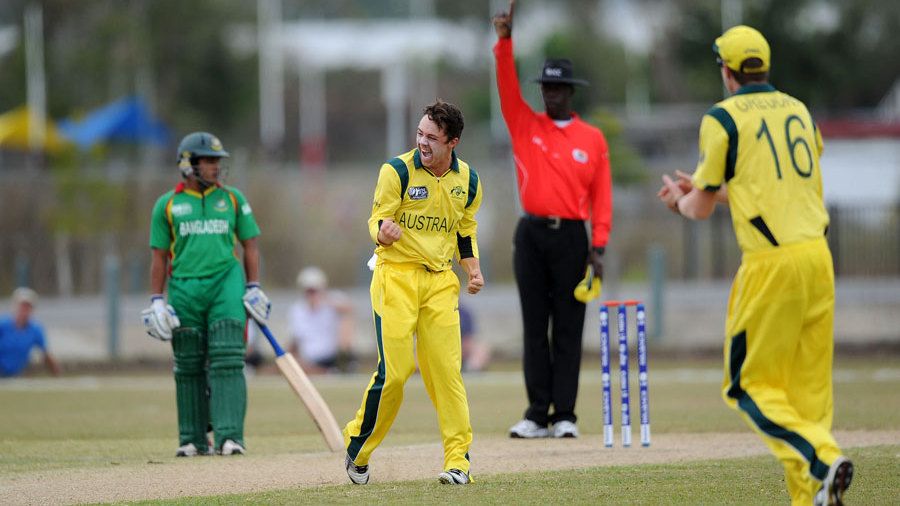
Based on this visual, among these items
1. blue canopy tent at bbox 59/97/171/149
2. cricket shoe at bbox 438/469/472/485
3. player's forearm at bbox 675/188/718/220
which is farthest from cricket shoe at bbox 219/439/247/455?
blue canopy tent at bbox 59/97/171/149

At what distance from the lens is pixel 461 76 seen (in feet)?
206

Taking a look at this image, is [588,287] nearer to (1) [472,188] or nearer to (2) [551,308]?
(2) [551,308]

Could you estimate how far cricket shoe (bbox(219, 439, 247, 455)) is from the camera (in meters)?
10.4

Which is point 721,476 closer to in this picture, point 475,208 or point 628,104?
point 475,208

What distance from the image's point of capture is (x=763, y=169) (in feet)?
23.1

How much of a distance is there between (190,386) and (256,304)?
0.79 metres

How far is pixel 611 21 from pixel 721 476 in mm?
52735

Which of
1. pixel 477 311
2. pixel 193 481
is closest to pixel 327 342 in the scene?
pixel 477 311

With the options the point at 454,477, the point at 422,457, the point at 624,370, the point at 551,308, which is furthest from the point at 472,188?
the point at 551,308

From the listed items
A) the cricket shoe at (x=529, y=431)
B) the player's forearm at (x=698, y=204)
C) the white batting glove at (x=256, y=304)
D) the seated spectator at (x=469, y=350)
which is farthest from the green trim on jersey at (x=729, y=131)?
the seated spectator at (x=469, y=350)

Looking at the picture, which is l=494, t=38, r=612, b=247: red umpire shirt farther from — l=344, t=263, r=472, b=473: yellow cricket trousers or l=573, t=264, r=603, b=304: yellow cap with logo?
l=344, t=263, r=472, b=473: yellow cricket trousers

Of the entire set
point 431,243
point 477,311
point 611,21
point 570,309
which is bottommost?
point 477,311

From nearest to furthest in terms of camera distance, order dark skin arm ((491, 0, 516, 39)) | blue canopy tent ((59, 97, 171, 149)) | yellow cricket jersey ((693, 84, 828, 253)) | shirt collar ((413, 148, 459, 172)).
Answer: yellow cricket jersey ((693, 84, 828, 253)) → shirt collar ((413, 148, 459, 172)) → dark skin arm ((491, 0, 516, 39)) → blue canopy tent ((59, 97, 171, 149))

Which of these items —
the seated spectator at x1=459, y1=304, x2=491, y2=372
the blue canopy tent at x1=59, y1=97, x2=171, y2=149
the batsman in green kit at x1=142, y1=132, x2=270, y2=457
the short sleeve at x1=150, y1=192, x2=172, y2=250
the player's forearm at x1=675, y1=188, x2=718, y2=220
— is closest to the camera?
the player's forearm at x1=675, y1=188, x2=718, y2=220
